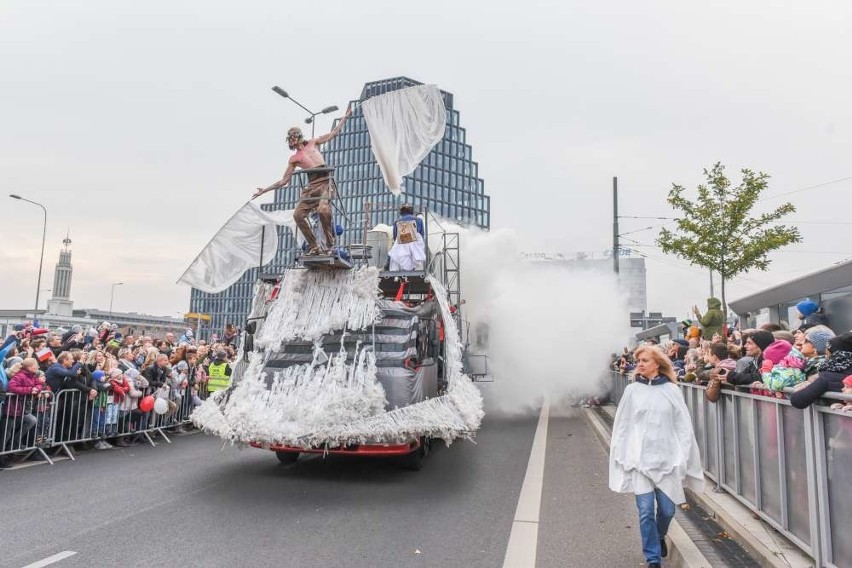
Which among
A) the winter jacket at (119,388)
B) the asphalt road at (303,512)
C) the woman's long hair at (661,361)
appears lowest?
the asphalt road at (303,512)

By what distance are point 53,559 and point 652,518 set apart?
451 centimetres

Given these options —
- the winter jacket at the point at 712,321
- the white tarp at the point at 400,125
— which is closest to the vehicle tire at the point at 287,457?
the white tarp at the point at 400,125

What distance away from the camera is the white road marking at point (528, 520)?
4.53 metres

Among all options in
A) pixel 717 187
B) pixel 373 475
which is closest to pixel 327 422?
pixel 373 475

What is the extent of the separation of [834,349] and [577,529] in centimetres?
268

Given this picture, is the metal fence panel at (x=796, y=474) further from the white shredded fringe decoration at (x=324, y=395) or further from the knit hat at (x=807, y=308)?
the white shredded fringe decoration at (x=324, y=395)

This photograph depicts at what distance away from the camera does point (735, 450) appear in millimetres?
5500

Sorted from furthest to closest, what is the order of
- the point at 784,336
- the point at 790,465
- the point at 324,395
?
the point at 324,395, the point at 784,336, the point at 790,465

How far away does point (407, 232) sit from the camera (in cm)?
925

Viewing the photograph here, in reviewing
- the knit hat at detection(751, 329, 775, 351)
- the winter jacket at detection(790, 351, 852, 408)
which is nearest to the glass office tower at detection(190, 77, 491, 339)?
the knit hat at detection(751, 329, 775, 351)

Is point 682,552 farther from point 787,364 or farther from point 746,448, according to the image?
point 787,364

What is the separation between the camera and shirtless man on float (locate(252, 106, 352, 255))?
25.7 feet

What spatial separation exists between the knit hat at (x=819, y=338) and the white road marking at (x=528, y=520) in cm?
299

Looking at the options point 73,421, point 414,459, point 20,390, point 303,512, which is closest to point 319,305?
point 414,459
